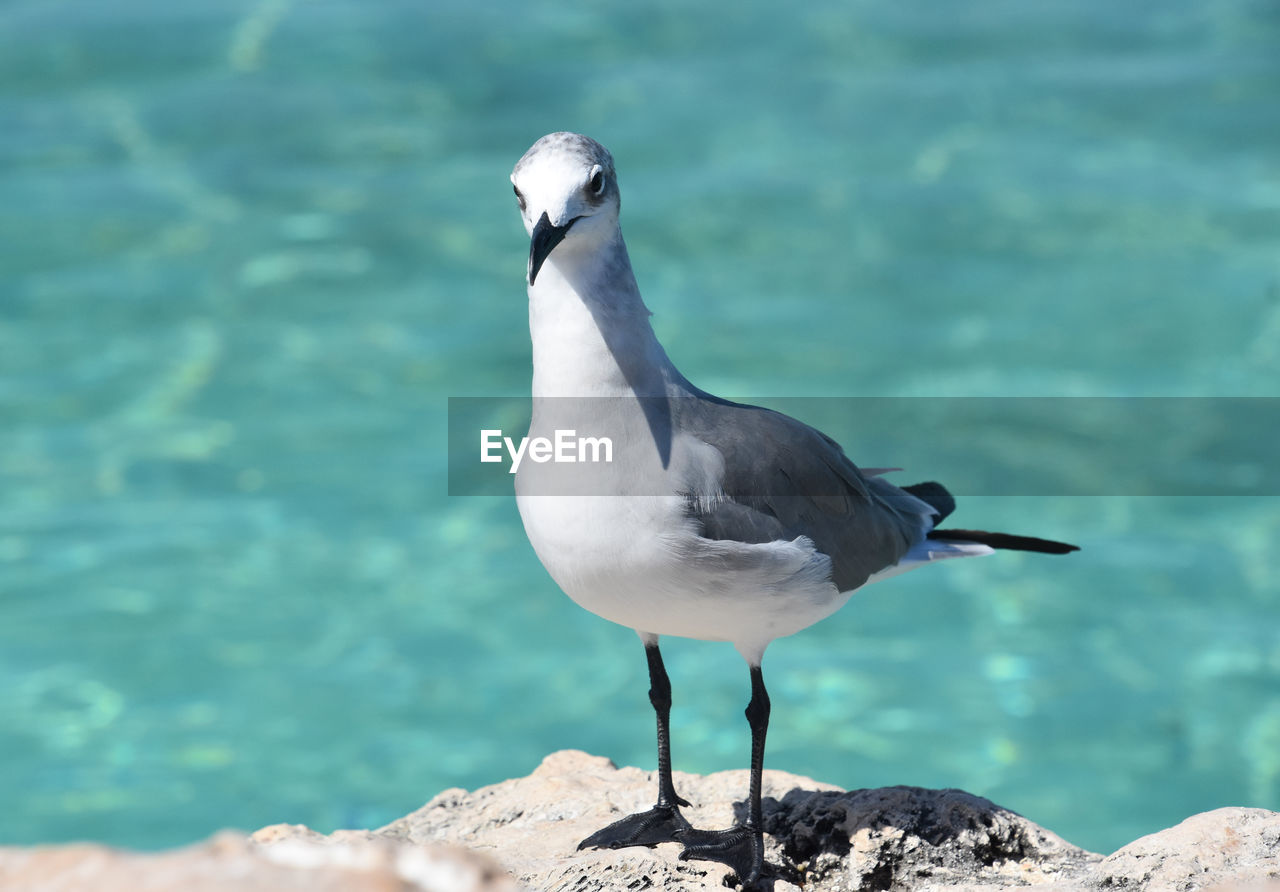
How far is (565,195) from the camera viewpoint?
265 centimetres

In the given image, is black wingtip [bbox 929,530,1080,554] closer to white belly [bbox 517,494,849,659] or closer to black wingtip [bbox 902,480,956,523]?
black wingtip [bbox 902,480,956,523]

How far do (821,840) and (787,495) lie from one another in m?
0.80

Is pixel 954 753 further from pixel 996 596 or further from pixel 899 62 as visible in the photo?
pixel 899 62

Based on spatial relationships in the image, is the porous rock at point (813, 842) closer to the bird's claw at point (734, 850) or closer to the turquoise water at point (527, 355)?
the bird's claw at point (734, 850)

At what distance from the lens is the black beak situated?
2.62 metres

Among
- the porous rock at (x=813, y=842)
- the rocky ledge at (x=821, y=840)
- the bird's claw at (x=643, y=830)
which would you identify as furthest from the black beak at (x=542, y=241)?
the bird's claw at (x=643, y=830)

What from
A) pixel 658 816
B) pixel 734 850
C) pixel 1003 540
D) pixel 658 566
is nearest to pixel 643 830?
pixel 658 816

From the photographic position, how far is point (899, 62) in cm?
988

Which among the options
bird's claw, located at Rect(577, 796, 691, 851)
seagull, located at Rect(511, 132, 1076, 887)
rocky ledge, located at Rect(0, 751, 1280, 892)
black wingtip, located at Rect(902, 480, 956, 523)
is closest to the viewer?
seagull, located at Rect(511, 132, 1076, 887)

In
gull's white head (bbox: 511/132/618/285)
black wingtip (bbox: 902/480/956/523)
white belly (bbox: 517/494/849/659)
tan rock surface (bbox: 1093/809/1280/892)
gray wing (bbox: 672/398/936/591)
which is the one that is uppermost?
gull's white head (bbox: 511/132/618/285)

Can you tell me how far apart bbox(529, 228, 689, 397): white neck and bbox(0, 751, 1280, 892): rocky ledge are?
95 centimetres

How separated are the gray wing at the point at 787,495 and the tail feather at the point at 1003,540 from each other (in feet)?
0.65

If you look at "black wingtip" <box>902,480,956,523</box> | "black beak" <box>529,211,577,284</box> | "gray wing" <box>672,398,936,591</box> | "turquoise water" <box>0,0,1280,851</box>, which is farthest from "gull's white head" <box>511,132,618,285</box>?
"turquoise water" <box>0,0,1280,851</box>

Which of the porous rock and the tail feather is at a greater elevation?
the tail feather
